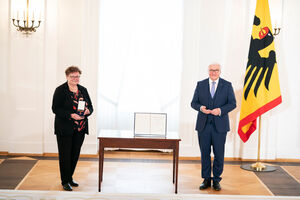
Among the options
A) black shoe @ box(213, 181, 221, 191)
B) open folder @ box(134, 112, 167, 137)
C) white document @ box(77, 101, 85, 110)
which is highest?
white document @ box(77, 101, 85, 110)

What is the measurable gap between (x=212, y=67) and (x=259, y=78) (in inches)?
57.9

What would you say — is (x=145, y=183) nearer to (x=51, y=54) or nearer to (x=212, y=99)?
(x=212, y=99)

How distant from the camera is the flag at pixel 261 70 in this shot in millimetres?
5910

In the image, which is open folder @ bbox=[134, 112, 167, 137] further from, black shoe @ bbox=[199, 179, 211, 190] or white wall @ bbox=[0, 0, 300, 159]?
white wall @ bbox=[0, 0, 300, 159]

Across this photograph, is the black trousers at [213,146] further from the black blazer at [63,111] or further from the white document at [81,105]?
the black blazer at [63,111]

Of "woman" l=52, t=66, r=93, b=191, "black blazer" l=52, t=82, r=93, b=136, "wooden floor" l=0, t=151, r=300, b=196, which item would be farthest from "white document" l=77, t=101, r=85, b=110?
"wooden floor" l=0, t=151, r=300, b=196

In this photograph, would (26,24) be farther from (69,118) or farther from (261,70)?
(261,70)

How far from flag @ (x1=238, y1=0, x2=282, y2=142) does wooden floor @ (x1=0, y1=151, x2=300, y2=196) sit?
0.98 m

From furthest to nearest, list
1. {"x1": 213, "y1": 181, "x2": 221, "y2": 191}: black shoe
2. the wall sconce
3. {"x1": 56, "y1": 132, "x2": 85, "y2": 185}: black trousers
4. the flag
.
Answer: the wall sconce
the flag
{"x1": 213, "y1": 181, "x2": 221, "y2": 191}: black shoe
{"x1": 56, "y1": 132, "x2": 85, "y2": 185}: black trousers

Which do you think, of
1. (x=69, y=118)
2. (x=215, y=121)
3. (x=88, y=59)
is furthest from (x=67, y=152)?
(x=88, y=59)

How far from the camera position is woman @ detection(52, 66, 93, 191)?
4574 mm

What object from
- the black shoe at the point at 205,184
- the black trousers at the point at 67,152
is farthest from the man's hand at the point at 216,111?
the black trousers at the point at 67,152

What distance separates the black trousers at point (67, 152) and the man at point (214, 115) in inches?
58.3

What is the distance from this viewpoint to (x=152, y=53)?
7176 millimetres
